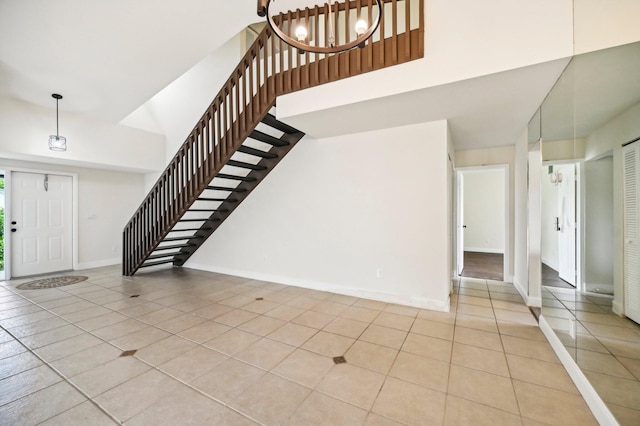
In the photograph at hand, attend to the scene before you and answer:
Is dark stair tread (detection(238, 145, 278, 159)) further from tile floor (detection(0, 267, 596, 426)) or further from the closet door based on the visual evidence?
the closet door

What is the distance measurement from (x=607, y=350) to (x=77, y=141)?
789 cm

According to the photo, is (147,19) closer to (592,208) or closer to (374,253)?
(374,253)

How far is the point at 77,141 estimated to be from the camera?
5.21 meters

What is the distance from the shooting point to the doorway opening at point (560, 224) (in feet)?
7.55

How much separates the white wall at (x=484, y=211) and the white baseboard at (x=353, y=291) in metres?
6.59

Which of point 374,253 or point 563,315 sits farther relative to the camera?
point 374,253

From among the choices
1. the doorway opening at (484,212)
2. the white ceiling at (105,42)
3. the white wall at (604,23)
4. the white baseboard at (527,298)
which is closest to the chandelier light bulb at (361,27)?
the white wall at (604,23)

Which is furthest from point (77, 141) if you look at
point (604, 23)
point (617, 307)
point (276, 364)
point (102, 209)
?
point (617, 307)

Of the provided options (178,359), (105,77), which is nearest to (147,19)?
(105,77)

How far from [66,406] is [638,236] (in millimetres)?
3831

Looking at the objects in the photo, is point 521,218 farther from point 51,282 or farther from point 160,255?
point 51,282

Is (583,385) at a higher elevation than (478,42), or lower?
lower

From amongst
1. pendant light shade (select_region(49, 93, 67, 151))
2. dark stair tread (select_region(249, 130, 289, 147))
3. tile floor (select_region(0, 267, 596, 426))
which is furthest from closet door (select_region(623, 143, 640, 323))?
pendant light shade (select_region(49, 93, 67, 151))

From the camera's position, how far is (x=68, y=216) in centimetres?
593
